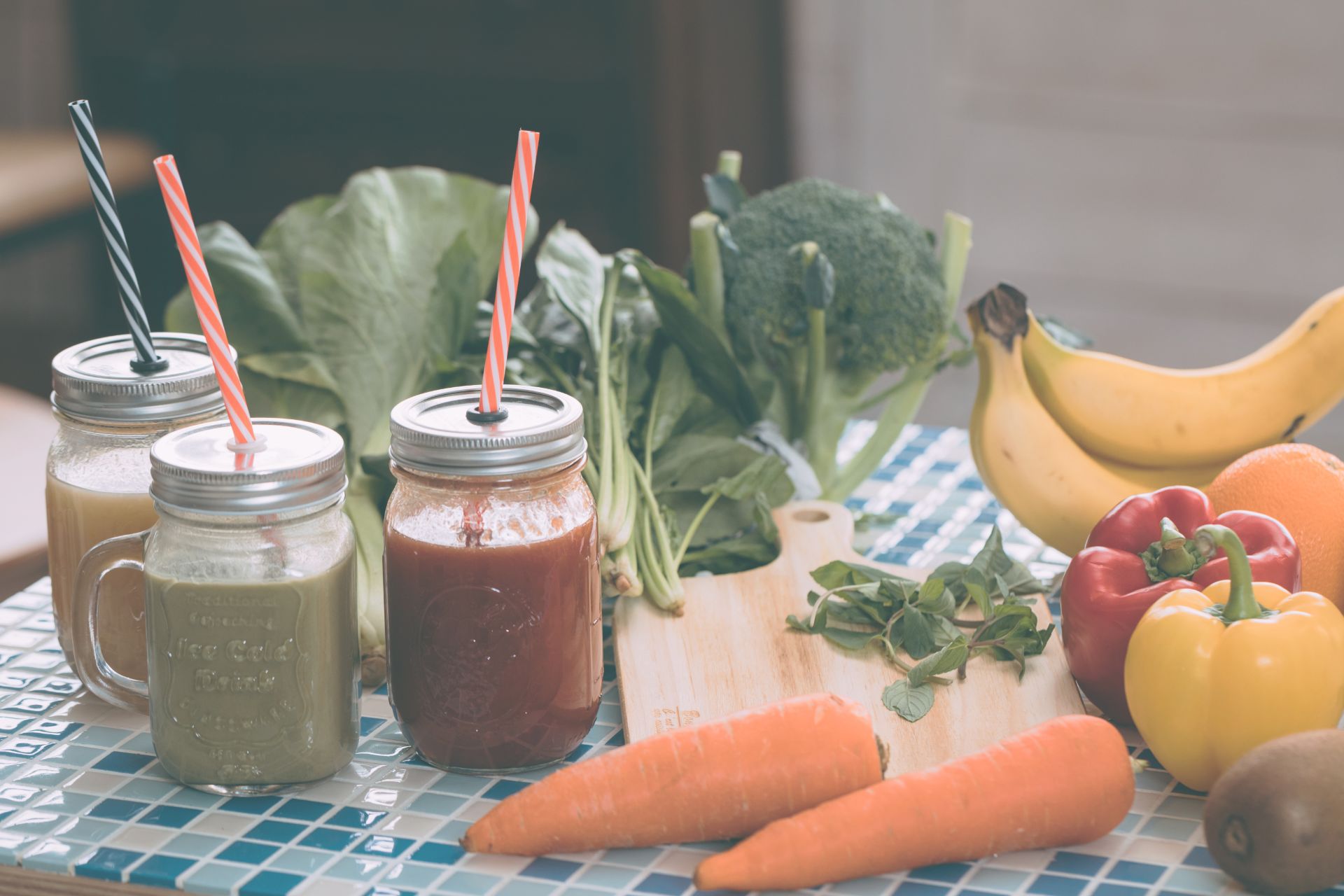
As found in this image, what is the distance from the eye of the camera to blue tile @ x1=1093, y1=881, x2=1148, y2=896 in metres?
0.90

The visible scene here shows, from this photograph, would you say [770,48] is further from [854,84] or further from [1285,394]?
[1285,394]

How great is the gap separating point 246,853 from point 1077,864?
53 cm

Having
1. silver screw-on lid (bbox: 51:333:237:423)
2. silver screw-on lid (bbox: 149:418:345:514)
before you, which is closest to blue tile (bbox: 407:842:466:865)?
silver screw-on lid (bbox: 149:418:345:514)

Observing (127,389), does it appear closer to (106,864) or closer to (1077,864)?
(106,864)

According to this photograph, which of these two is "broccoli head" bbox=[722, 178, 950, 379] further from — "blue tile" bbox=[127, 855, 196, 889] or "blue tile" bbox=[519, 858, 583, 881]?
"blue tile" bbox=[127, 855, 196, 889]

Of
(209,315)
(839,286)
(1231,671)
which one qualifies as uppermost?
(209,315)

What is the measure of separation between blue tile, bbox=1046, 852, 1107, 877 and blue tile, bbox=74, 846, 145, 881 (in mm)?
577

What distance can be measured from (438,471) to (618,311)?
0.60 metres

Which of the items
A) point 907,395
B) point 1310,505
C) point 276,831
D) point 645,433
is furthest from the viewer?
point 907,395

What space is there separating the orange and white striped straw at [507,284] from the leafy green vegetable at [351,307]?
42cm

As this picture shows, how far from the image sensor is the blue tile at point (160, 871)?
916 mm

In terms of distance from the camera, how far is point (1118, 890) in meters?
0.91

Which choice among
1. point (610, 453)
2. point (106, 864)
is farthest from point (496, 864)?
point (610, 453)

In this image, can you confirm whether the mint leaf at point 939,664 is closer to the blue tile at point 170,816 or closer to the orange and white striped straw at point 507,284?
the orange and white striped straw at point 507,284
